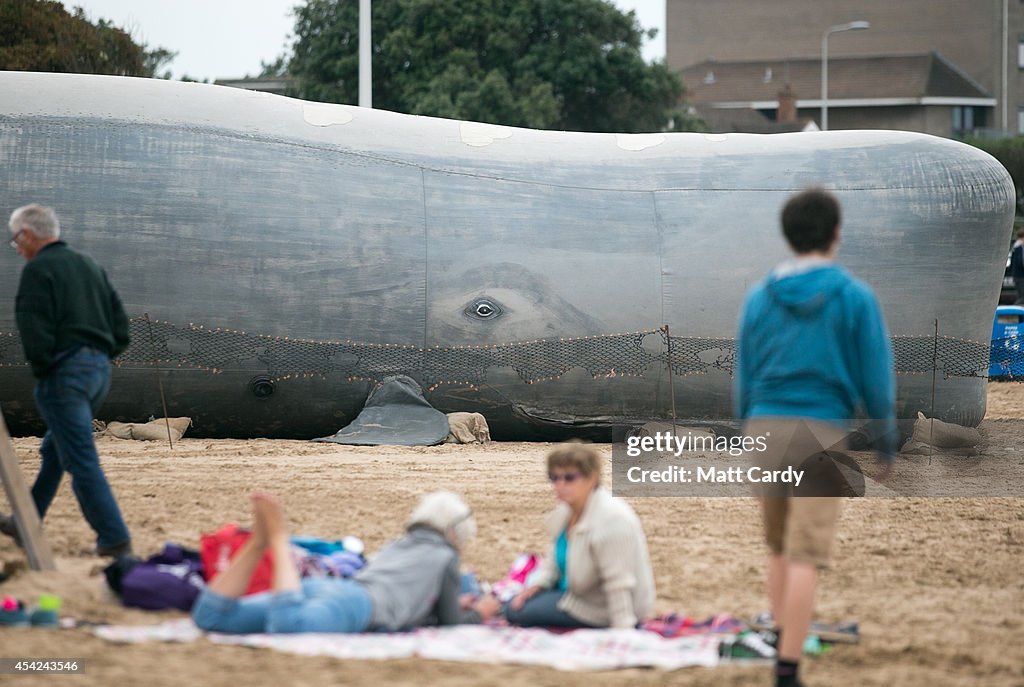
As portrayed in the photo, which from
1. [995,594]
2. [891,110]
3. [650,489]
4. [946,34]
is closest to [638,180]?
[650,489]

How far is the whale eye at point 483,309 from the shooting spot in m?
11.4

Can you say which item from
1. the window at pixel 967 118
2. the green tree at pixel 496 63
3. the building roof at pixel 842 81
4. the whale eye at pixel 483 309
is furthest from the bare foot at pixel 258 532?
the window at pixel 967 118

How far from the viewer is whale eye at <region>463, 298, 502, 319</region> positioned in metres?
11.4

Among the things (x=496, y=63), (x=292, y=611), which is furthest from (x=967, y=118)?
(x=292, y=611)

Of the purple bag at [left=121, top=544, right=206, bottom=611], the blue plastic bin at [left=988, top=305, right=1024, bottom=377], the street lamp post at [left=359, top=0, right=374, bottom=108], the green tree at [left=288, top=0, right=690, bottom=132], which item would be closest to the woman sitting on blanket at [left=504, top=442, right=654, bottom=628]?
the purple bag at [left=121, top=544, right=206, bottom=611]

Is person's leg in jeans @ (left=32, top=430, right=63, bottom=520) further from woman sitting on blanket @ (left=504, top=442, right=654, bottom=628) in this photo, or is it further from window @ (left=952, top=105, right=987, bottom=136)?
window @ (left=952, top=105, right=987, bottom=136)

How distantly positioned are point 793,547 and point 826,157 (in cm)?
840

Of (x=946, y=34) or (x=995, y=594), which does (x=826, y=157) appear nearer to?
(x=995, y=594)

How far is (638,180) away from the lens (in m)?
12.1

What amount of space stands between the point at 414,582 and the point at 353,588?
9.5 inches

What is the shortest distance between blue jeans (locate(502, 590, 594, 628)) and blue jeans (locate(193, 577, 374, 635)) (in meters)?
0.65

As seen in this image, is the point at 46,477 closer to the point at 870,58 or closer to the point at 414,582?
the point at 414,582

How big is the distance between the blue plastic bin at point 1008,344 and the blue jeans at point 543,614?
45.8ft

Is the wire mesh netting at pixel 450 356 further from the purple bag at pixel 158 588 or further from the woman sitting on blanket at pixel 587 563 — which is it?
the woman sitting on blanket at pixel 587 563
